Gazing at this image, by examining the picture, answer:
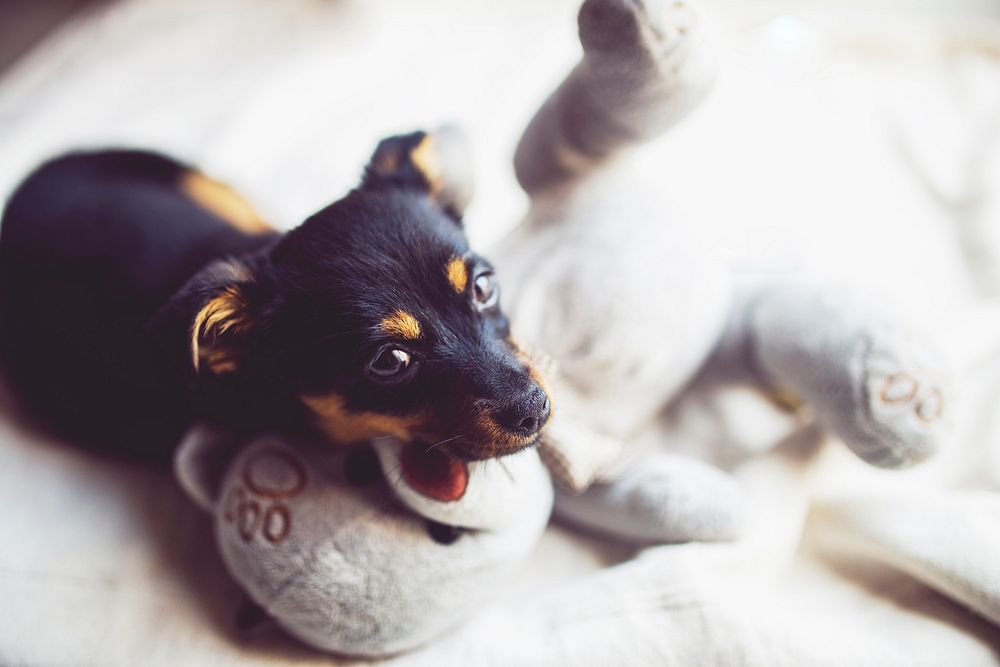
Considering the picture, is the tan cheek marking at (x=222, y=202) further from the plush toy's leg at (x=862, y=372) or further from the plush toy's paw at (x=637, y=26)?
the plush toy's leg at (x=862, y=372)

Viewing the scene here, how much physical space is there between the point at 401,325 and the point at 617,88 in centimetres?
42

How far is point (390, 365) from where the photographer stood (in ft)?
2.74

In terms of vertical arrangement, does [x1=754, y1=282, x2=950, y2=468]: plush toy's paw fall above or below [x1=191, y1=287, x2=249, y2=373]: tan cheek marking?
below

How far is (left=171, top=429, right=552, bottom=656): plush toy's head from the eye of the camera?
0.86 metres

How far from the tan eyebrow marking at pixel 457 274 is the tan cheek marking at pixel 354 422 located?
162mm

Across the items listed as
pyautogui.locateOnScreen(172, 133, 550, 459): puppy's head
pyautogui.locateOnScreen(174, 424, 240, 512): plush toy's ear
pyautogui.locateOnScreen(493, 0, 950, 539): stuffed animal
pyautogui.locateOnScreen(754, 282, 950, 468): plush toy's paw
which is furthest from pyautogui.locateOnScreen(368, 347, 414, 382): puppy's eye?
pyautogui.locateOnScreen(754, 282, 950, 468): plush toy's paw

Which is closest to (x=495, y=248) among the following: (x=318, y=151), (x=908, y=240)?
(x=318, y=151)

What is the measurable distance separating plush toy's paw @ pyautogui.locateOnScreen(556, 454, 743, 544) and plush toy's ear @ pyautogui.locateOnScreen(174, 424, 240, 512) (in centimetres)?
53

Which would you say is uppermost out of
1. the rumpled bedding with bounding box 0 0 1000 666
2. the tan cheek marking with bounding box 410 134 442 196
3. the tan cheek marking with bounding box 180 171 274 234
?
the tan cheek marking with bounding box 180 171 274 234

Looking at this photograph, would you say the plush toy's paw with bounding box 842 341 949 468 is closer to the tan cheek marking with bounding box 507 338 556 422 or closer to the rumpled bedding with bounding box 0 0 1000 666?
the rumpled bedding with bounding box 0 0 1000 666

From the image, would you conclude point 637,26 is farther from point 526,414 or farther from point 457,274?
point 526,414

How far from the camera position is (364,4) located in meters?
2.09

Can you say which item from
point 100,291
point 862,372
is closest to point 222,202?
point 100,291

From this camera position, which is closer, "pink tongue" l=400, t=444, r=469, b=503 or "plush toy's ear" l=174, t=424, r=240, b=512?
"pink tongue" l=400, t=444, r=469, b=503
